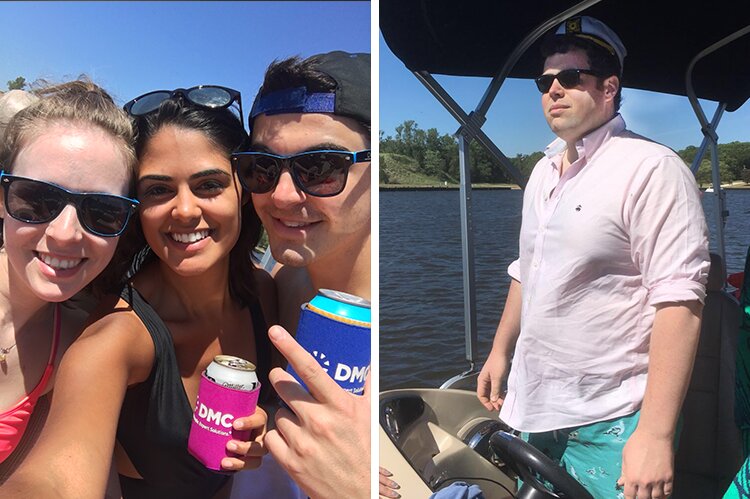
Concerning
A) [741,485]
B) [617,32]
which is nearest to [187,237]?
[617,32]

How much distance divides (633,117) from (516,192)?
27cm

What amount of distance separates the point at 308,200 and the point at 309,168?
8 centimetres

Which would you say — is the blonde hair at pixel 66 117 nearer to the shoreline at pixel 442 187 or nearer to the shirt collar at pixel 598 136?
the shoreline at pixel 442 187

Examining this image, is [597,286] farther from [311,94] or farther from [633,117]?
[311,94]

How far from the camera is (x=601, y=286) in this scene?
1104 millimetres

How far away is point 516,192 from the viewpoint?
4.03ft

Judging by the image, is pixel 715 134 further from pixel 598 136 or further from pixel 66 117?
pixel 66 117

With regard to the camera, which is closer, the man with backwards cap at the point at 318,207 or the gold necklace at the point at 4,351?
the man with backwards cap at the point at 318,207

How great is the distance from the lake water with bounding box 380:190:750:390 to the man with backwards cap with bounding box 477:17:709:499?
5cm

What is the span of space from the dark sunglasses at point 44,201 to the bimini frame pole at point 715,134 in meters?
1.34

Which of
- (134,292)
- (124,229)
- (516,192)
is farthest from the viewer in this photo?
(134,292)

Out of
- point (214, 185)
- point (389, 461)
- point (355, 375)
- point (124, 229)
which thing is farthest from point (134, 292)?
point (389, 461)

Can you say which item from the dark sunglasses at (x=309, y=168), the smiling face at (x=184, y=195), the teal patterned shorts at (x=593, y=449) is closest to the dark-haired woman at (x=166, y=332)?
the smiling face at (x=184, y=195)

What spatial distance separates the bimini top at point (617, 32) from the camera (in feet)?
3.81
